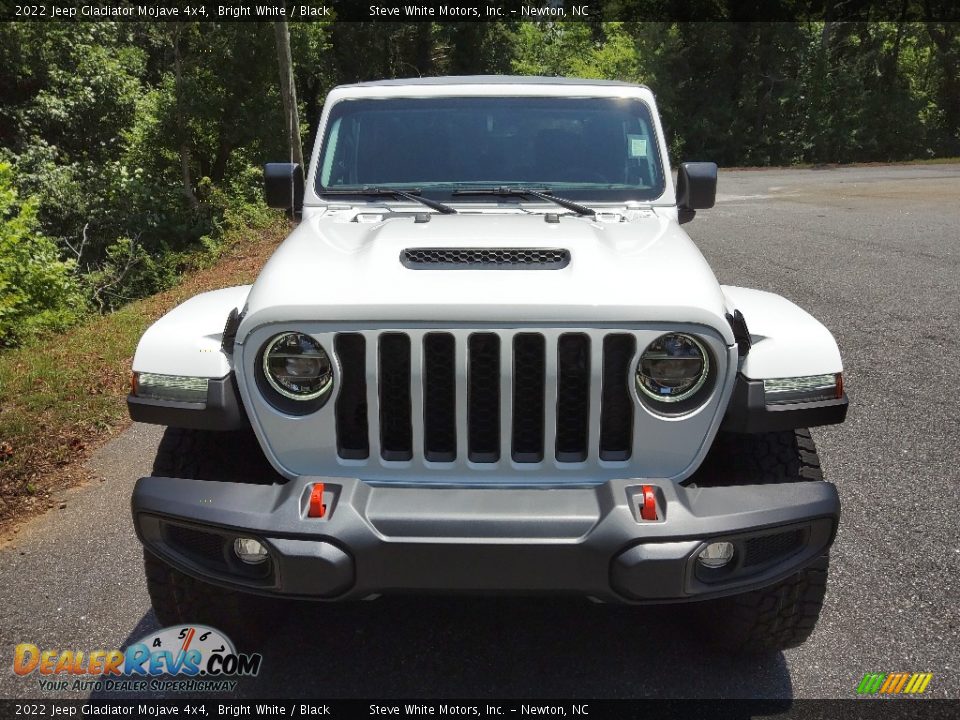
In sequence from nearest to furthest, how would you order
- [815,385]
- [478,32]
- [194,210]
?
[815,385]
[194,210]
[478,32]

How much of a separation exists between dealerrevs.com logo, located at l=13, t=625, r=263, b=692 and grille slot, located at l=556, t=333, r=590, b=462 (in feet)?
4.55

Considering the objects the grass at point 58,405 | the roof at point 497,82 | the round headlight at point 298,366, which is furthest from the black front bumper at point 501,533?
the grass at point 58,405

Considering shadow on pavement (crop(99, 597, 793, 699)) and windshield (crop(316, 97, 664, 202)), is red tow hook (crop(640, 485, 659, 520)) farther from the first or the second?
windshield (crop(316, 97, 664, 202))

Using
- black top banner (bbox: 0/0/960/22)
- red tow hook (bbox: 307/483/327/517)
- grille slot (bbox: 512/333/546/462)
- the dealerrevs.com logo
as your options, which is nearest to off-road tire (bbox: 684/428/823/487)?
grille slot (bbox: 512/333/546/462)

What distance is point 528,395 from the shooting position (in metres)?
2.61

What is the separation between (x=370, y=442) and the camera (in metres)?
2.61

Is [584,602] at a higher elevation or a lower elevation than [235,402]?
lower

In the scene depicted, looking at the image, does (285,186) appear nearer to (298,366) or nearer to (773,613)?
(298,366)

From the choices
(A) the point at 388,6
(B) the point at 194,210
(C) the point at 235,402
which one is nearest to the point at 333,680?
(C) the point at 235,402

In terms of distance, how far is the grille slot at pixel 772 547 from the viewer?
2.56m

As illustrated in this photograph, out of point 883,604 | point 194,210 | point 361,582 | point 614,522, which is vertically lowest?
point 194,210

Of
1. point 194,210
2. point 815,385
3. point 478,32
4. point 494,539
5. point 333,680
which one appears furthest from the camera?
point 478,32

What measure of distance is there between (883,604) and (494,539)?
1934 millimetres

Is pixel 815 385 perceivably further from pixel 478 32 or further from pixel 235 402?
pixel 478 32
